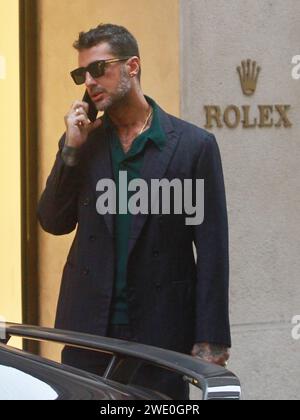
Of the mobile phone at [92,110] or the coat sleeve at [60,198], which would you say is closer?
the coat sleeve at [60,198]

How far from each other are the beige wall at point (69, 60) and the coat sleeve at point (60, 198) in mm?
1978

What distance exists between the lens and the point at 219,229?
5445mm

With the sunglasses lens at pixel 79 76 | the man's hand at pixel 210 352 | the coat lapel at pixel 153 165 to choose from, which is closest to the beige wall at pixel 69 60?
the sunglasses lens at pixel 79 76

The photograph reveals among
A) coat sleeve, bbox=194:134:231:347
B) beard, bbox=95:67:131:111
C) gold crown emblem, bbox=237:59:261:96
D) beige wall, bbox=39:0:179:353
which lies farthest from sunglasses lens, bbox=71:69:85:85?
gold crown emblem, bbox=237:59:261:96

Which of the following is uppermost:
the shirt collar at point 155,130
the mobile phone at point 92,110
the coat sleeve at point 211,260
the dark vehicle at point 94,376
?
the mobile phone at point 92,110

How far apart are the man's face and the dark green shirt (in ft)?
0.30

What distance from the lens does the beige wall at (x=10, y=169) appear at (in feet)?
25.3

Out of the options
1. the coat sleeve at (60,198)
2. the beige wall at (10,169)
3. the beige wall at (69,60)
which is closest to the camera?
the coat sleeve at (60,198)

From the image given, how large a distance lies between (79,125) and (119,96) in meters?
0.23

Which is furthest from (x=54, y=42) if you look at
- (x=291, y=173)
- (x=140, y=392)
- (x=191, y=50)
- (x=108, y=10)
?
(x=140, y=392)

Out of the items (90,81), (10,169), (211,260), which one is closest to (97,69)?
(90,81)

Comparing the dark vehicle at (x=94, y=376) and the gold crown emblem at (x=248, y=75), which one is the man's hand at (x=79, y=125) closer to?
the dark vehicle at (x=94, y=376)

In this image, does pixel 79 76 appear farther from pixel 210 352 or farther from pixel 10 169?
pixel 10 169

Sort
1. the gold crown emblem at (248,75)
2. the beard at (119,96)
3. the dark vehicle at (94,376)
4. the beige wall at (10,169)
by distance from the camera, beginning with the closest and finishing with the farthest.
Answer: the dark vehicle at (94,376), the beard at (119,96), the gold crown emblem at (248,75), the beige wall at (10,169)
